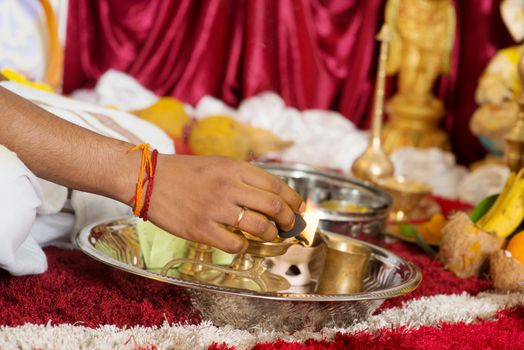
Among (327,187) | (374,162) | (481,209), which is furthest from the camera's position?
(374,162)

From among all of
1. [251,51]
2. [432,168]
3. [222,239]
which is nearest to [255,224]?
[222,239]

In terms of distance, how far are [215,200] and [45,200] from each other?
1.45 feet

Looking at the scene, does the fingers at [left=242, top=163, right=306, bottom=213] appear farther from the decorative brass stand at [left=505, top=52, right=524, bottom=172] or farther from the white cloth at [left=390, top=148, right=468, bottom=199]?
the white cloth at [left=390, top=148, right=468, bottom=199]

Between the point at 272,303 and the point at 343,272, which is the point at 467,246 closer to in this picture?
the point at 343,272

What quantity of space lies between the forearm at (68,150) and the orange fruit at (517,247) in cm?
A: 71

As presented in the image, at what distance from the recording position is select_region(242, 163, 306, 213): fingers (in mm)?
928

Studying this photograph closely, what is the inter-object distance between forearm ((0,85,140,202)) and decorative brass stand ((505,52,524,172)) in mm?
940

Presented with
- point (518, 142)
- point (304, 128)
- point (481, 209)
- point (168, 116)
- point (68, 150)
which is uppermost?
point (68, 150)

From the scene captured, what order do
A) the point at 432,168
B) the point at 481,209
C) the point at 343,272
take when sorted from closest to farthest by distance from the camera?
the point at 343,272 → the point at 481,209 → the point at 432,168

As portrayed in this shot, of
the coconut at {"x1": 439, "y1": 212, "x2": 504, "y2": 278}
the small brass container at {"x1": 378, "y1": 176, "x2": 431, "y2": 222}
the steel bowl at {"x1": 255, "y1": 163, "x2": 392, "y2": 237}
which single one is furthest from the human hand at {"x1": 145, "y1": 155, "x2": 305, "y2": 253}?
the small brass container at {"x1": 378, "y1": 176, "x2": 431, "y2": 222}

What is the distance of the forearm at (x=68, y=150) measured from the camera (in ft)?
3.10

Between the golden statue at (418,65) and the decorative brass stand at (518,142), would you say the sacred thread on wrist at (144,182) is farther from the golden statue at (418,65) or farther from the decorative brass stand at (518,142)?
the golden statue at (418,65)

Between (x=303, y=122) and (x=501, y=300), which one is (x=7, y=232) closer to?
(x=501, y=300)

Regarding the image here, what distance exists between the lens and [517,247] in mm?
A: 1338
